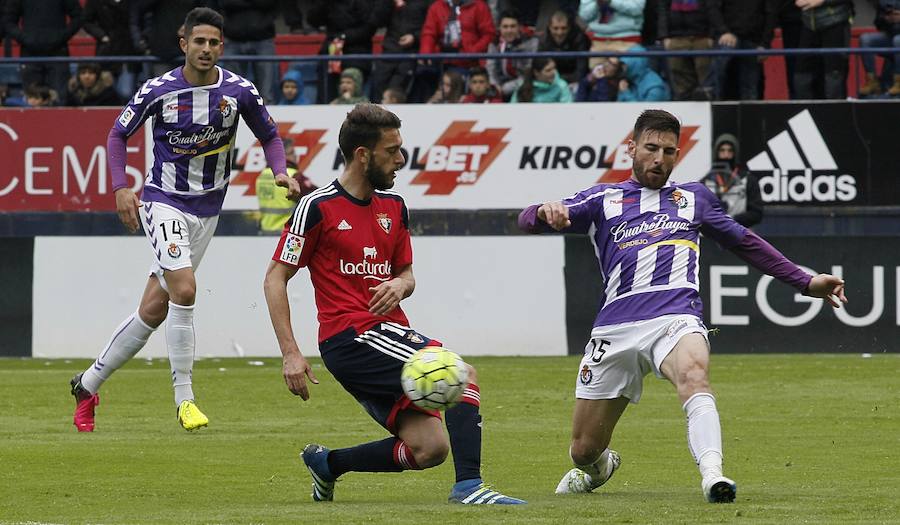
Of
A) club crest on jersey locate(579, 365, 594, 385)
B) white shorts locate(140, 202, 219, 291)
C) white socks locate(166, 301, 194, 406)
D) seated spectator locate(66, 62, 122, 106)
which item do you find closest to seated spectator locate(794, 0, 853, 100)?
seated spectator locate(66, 62, 122, 106)

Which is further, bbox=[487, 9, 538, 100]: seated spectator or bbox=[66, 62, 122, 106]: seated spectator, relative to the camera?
bbox=[66, 62, 122, 106]: seated spectator

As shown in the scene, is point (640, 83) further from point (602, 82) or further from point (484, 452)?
point (484, 452)

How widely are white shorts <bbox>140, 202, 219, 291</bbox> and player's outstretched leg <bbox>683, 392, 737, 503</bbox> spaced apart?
4.04 metres

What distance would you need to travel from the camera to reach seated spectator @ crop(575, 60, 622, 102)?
59.7ft

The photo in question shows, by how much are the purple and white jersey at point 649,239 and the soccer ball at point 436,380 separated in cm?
101

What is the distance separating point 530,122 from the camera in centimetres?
1831

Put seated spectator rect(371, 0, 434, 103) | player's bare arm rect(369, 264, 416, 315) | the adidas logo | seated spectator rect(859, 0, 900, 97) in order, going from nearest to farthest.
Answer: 1. player's bare arm rect(369, 264, 416, 315)
2. the adidas logo
3. seated spectator rect(859, 0, 900, 97)
4. seated spectator rect(371, 0, 434, 103)

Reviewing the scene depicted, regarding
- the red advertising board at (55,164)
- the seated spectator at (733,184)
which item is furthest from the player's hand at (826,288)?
the red advertising board at (55,164)

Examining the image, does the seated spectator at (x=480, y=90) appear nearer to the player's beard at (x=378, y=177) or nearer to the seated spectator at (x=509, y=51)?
the seated spectator at (x=509, y=51)

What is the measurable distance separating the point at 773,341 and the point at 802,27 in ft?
13.1

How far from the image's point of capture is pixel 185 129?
1037cm

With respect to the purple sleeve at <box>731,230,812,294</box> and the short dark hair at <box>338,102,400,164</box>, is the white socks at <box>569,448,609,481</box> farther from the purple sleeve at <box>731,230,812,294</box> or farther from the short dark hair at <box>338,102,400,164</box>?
the short dark hair at <box>338,102,400,164</box>

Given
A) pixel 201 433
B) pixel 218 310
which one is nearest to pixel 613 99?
pixel 218 310

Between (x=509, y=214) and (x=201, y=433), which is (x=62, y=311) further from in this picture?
(x=201, y=433)
